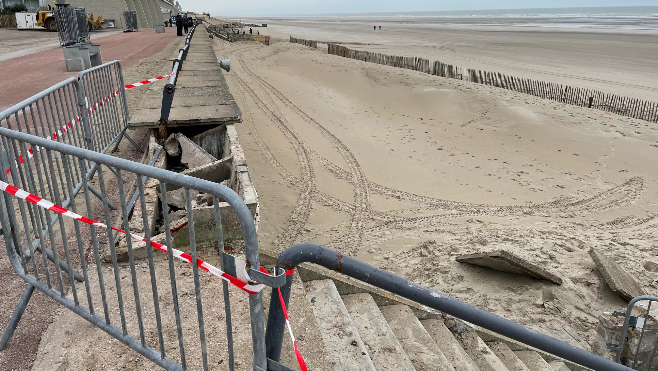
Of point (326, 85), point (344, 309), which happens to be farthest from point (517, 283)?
point (326, 85)

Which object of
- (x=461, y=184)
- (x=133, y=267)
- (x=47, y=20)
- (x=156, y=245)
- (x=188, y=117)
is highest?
(x=47, y=20)

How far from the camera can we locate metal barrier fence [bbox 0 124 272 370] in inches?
81.0

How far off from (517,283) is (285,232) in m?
3.45

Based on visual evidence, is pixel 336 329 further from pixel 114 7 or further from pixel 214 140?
pixel 114 7

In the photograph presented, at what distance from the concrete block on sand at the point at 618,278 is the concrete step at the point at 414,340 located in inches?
122

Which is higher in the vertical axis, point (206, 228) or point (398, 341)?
point (206, 228)

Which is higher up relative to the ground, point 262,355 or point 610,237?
point 262,355

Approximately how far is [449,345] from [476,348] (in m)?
0.40

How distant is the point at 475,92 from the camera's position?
55.8ft

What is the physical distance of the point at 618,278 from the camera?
5.62 m

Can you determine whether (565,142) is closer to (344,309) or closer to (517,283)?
(517,283)

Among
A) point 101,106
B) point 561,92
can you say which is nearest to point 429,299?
point 101,106

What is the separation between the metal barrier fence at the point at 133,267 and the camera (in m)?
2.06

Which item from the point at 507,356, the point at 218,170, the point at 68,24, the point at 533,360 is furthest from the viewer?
the point at 68,24
